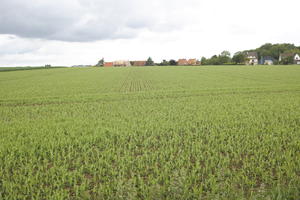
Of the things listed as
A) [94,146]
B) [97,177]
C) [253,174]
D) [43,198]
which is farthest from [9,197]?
[253,174]

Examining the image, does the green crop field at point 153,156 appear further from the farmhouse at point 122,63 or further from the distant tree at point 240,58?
the farmhouse at point 122,63

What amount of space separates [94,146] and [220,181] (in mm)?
4042

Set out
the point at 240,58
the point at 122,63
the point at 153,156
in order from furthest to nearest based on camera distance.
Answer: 1. the point at 122,63
2. the point at 240,58
3. the point at 153,156

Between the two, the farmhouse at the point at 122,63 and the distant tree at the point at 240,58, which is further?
the farmhouse at the point at 122,63

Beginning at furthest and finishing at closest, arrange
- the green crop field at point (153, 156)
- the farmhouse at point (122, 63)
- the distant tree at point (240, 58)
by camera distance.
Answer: the farmhouse at point (122, 63) < the distant tree at point (240, 58) < the green crop field at point (153, 156)

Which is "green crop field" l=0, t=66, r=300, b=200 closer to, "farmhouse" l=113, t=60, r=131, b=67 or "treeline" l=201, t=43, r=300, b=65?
"treeline" l=201, t=43, r=300, b=65

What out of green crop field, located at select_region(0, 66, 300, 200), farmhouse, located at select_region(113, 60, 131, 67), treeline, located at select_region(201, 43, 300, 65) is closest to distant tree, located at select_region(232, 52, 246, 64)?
treeline, located at select_region(201, 43, 300, 65)

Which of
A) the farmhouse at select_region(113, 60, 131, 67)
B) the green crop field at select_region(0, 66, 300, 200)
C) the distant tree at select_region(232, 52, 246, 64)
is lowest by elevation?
the green crop field at select_region(0, 66, 300, 200)

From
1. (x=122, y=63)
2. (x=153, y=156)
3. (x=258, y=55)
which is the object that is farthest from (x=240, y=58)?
(x=153, y=156)

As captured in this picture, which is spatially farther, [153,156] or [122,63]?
[122,63]

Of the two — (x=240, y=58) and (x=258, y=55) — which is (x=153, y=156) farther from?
(x=258, y=55)

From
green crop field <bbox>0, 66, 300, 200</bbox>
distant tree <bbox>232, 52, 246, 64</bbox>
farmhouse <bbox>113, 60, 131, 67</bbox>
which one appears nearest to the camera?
green crop field <bbox>0, 66, 300, 200</bbox>

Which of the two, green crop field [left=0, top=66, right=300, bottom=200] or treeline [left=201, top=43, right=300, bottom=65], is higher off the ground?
treeline [left=201, top=43, right=300, bottom=65]

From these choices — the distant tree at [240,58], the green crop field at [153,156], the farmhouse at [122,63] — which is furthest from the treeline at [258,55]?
the green crop field at [153,156]
